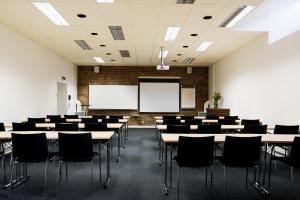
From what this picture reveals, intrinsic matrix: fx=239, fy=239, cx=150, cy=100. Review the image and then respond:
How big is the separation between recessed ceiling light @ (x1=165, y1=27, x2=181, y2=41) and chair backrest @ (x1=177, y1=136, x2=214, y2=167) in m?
3.90

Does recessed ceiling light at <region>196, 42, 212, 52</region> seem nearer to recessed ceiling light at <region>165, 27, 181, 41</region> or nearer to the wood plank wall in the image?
recessed ceiling light at <region>165, 27, 181, 41</region>

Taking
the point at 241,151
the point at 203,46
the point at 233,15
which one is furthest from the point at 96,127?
the point at 203,46

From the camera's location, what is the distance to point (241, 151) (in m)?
3.20

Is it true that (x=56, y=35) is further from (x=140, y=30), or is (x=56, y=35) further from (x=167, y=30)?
(x=167, y=30)

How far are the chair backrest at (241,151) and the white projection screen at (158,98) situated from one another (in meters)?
9.34

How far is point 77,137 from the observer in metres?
3.41

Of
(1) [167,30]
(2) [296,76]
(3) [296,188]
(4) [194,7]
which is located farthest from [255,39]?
(3) [296,188]

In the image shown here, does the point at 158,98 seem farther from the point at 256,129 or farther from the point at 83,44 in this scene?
the point at 256,129

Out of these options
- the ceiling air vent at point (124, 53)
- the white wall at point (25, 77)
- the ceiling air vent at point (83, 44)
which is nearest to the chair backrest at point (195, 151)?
the white wall at point (25, 77)

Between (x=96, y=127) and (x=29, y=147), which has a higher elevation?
(x=96, y=127)

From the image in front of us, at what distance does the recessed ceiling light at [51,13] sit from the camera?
189 inches

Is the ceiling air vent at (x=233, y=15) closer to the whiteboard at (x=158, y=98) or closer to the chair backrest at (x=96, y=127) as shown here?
the chair backrest at (x=96, y=127)

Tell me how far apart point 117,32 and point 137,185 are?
14.3 feet

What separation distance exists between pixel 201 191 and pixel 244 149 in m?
0.92
